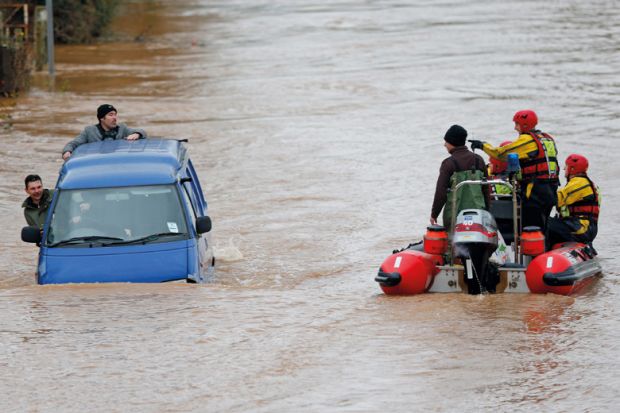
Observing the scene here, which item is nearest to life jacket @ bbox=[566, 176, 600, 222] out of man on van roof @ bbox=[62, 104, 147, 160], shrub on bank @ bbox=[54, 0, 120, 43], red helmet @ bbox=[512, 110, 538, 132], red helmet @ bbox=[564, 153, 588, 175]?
red helmet @ bbox=[564, 153, 588, 175]

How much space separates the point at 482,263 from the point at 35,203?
15.5ft

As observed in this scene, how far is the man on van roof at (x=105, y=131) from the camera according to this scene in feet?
48.0

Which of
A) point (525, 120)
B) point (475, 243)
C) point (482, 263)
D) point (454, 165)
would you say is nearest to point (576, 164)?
point (525, 120)

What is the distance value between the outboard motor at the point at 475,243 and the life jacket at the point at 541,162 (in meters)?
1.13

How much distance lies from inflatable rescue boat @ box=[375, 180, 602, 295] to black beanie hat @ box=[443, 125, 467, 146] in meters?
0.57

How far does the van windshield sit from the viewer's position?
12.4 m

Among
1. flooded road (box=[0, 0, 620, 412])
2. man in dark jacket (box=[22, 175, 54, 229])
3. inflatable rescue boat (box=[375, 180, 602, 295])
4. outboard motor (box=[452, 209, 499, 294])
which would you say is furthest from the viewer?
man in dark jacket (box=[22, 175, 54, 229])

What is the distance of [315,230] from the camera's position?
18.1 metres

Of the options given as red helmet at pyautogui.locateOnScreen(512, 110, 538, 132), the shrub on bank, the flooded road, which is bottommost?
the flooded road

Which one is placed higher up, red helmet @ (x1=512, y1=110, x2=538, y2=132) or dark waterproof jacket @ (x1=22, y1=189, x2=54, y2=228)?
red helmet @ (x1=512, y1=110, x2=538, y2=132)

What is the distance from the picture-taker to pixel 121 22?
56.5m

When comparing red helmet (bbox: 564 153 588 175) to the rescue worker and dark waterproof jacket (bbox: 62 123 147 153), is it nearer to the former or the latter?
the rescue worker

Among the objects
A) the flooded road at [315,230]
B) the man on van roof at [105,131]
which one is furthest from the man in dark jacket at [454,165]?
the man on van roof at [105,131]

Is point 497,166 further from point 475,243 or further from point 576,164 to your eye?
point 475,243
